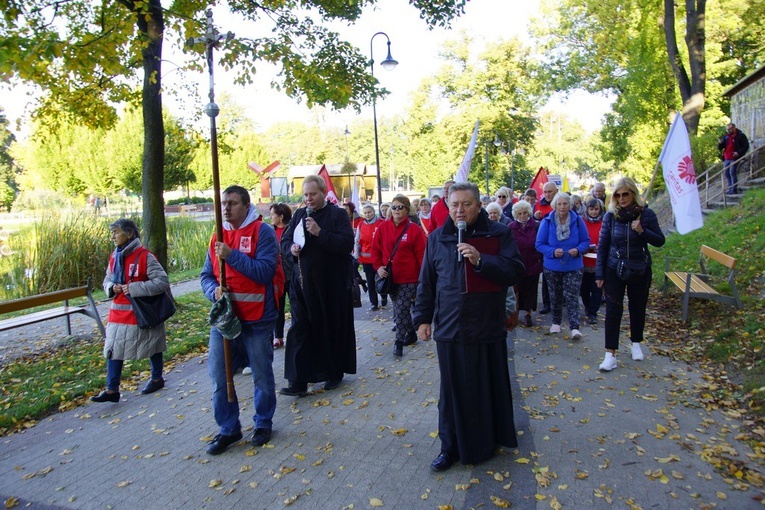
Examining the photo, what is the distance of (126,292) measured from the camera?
5781 millimetres

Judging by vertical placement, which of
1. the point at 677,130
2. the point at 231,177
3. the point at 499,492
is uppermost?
the point at 231,177

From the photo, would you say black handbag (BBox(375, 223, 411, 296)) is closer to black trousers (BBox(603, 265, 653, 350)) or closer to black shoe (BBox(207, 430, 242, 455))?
black trousers (BBox(603, 265, 653, 350))

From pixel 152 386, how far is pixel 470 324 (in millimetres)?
4121

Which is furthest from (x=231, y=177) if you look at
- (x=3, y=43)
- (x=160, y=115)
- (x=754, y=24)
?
Result: (x=3, y=43)

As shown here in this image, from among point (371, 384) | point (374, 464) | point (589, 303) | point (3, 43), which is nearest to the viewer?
point (374, 464)

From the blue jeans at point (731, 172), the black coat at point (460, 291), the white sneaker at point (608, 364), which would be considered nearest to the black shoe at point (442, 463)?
the black coat at point (460, 291)

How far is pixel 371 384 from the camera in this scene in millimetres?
6254

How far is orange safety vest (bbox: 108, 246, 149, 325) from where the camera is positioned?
19.2ft

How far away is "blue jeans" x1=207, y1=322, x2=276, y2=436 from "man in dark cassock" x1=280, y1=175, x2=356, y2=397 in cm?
105

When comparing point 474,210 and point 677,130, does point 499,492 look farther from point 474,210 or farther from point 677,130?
point 677,130

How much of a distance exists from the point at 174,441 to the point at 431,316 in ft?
8.40

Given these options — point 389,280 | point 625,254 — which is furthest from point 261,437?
point 625,254

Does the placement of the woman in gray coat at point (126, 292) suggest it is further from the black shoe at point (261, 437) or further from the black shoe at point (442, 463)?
the black shoe at point (442, 463)

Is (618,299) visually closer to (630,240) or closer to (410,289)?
(630,240)
